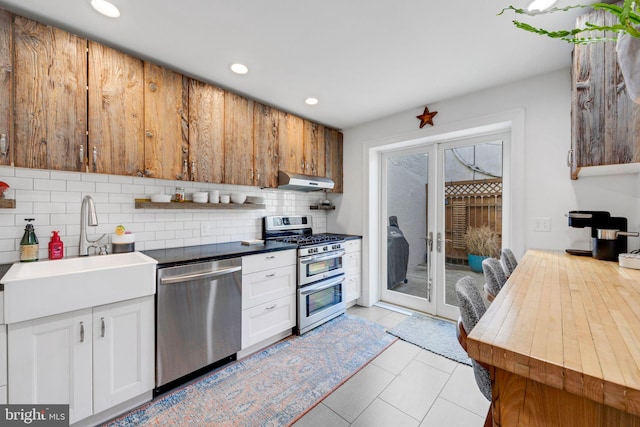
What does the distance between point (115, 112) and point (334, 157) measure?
2457 mm

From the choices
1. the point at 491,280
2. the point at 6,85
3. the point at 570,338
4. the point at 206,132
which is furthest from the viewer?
the point at 206,132

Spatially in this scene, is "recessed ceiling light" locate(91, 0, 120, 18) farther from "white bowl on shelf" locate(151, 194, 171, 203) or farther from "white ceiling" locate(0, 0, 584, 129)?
"white bowl on shelf" locate(151, 194, 171, 203)

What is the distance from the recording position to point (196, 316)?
199 cm

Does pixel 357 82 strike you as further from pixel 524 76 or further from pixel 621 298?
pixel 621 298

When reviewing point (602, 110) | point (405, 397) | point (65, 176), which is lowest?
point (405, 397)

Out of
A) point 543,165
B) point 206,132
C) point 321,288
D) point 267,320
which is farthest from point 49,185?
point 543,165

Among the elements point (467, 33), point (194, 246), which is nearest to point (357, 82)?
point (467, 33)

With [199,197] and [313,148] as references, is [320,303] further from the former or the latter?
[313,148]

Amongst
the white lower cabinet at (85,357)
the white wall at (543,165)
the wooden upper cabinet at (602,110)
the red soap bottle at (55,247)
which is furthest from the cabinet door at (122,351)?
the white wall at (543,165)

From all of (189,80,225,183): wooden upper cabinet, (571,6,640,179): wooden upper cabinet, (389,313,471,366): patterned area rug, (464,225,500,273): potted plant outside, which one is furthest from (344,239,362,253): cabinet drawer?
(571,6,640,179): wooden upper cabinet

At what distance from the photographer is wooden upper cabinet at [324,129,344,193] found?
3.63 meters

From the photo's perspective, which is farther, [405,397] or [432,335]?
[432,335]

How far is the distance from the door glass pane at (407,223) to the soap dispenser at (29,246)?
3437 mm

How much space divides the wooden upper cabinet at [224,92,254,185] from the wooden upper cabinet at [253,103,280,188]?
0.06m
